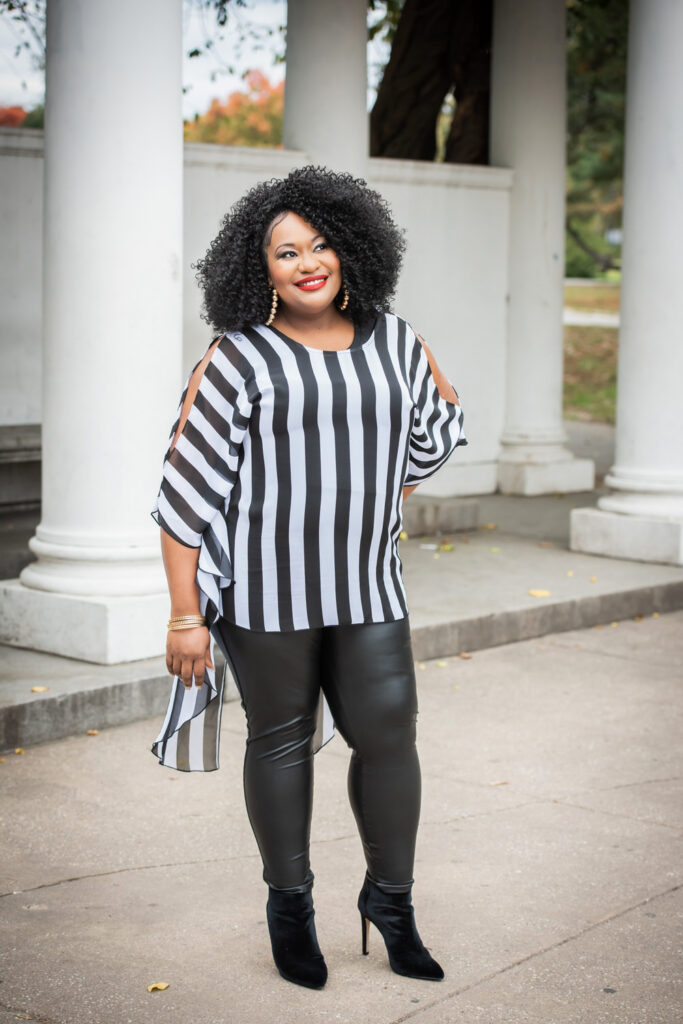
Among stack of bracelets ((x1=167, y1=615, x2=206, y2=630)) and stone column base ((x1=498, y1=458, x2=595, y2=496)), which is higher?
stack of bracelets ((x1=167, y1=615, x2=206, y2=630))

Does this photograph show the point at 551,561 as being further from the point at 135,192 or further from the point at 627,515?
the point at 135,192

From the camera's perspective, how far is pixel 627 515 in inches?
359

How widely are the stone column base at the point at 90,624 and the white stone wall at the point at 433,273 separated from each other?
3587mm

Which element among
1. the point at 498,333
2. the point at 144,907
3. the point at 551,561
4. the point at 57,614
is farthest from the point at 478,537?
the point at 144,907

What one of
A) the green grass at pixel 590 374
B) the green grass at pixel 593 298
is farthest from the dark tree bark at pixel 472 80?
the green grass at pixel 593 298

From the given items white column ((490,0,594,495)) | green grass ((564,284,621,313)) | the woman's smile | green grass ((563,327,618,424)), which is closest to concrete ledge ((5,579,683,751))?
the woman's smile

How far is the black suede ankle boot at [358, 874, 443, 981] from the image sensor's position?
133 inches

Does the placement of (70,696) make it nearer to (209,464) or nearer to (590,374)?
(209,464)

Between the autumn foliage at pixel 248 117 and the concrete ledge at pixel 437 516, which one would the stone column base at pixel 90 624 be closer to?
the concrete ledge at pixel 437 516

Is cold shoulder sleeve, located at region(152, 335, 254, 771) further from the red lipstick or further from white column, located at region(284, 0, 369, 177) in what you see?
white column, located at region(284, 0, 369, 177)

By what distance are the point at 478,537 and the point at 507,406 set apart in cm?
270

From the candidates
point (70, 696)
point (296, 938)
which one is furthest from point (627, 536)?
point (296, 938)

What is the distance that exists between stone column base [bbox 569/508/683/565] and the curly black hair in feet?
19.3

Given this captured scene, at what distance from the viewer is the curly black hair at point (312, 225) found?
3281 millimetres
